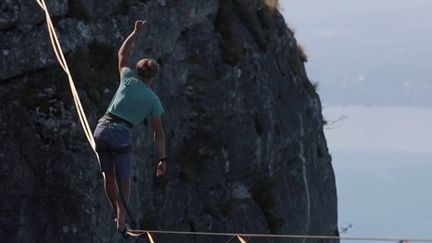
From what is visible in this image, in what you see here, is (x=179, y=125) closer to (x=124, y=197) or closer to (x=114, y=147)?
(x=124, y=197)

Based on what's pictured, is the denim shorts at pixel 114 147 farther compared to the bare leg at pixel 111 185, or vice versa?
the bare leg at pixel 111 185

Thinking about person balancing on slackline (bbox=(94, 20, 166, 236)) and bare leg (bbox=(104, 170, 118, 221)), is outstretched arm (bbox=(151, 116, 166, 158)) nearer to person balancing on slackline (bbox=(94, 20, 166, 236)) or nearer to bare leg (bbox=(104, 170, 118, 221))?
person balancing on slackline (bbox=(94, 20, 166, 236))

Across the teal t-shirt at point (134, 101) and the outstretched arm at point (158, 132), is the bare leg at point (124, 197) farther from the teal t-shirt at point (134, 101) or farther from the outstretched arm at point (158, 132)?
the teal t-shirt at point (134, 101)

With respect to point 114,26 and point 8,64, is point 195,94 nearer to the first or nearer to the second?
point 114,26

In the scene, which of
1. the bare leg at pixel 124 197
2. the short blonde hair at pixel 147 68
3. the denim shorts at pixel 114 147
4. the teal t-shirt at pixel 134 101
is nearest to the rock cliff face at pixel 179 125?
the bare leg at pixel 124 197

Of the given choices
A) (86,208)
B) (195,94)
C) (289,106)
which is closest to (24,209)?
(86,208)

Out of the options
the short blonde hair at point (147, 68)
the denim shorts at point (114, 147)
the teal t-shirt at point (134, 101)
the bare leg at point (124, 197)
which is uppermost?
the short blonde hair at point (147, 68)

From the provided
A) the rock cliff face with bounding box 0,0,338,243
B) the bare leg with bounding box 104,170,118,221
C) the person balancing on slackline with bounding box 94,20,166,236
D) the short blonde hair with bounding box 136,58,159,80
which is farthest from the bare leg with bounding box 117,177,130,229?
the rock cliff face with bounding box 0,0,338,243

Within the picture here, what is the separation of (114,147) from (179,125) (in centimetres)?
1068

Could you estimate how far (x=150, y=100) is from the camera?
2222 centimetres

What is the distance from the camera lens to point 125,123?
74.2 feet

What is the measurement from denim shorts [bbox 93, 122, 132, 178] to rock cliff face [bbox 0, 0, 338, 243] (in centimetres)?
556

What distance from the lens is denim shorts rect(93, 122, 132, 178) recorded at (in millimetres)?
22656

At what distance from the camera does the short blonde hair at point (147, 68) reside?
71.8ft
